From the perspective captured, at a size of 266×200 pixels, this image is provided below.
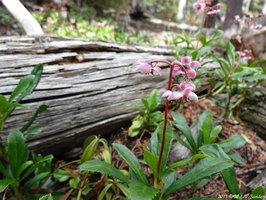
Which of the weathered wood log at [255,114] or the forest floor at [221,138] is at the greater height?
the weathered wood log at [255,114]

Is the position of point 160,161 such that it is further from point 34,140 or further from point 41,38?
point 41,38

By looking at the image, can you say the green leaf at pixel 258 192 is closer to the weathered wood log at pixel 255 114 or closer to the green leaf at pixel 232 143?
the green leaf at pixel 232 143

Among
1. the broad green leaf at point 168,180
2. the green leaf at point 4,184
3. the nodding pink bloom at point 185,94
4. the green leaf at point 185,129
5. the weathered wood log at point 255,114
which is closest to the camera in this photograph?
the nodding pink bloom at point 185,94

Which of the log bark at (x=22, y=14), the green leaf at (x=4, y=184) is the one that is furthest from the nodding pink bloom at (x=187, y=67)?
the log bark at (x=22, y=14)

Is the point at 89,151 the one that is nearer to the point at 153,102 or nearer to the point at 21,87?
the point at 21,87

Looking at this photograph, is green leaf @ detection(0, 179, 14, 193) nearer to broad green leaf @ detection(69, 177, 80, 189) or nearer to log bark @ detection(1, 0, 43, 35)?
broad green leaf @ detection(69, 177, 80, 189)

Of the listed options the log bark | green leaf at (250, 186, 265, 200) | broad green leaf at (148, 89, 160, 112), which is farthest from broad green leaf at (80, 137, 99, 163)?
the log bark

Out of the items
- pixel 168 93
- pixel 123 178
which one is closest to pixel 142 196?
pixel 123 178
